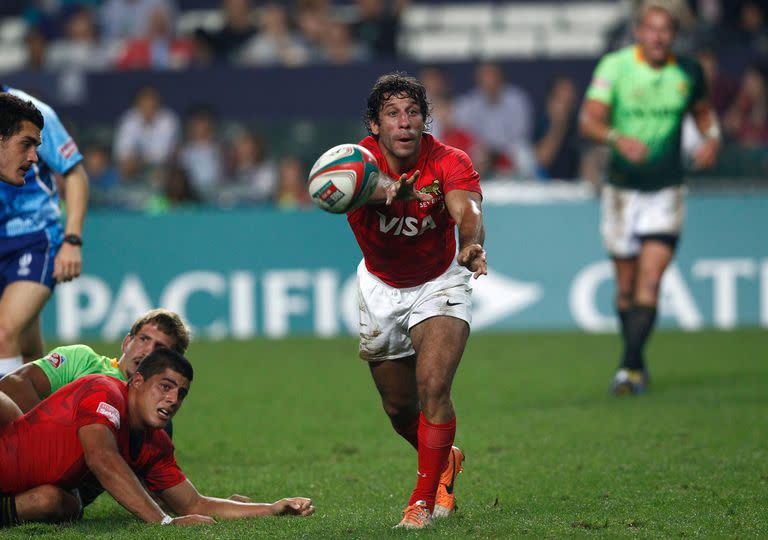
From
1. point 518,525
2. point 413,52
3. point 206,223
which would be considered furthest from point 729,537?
point 413,52

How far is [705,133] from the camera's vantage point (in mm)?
10906

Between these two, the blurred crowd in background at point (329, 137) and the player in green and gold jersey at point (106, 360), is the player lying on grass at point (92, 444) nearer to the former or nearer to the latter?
the player in green and gold jersey at point (106, 360)

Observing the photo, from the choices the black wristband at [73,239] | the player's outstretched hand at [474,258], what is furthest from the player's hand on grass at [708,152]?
the player's outstretched hand at [474,258]

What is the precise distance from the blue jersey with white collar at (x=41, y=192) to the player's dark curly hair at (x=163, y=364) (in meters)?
1.85

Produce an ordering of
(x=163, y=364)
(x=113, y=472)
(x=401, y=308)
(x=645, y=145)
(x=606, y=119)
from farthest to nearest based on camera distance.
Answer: (x=606, y=119)
(x=645, y=145)
(x=401, y=308)
(x=163, y=364)
(x=113, y=472)

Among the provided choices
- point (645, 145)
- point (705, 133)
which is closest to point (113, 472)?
point (645, 145)

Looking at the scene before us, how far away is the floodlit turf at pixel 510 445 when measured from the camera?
588cm

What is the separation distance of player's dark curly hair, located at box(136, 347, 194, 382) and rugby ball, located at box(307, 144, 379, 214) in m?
1.03

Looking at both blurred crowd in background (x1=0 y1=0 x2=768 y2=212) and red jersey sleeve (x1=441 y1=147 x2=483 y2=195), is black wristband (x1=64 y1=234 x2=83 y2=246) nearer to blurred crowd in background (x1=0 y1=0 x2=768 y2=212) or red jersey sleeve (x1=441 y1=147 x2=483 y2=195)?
red jersey sleeve (x1=441 y1=147 x2=483 y2=195)

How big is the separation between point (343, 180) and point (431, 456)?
1321 millimetres

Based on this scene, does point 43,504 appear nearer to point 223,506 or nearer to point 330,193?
point 223,506

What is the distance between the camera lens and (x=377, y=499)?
664 cm

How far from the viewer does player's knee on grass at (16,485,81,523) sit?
19.6ft

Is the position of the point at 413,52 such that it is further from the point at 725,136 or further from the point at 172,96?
the point at 725,136
